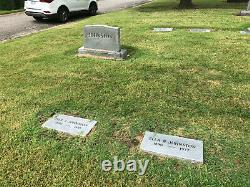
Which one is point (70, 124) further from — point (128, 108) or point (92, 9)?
point (92, 9)

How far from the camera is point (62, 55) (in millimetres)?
7598

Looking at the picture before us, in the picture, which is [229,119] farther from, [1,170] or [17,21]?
[17,21]

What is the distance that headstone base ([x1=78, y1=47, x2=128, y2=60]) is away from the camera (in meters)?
7.02

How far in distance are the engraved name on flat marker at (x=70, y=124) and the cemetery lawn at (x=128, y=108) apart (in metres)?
0.12

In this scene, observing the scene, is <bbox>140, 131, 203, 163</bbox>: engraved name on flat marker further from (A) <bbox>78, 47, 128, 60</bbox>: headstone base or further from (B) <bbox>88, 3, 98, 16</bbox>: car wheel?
(B) <bbox>88, 3, 98, 16</bbox>: car wheel

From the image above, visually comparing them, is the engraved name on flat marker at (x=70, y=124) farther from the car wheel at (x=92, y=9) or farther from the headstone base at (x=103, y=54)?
the car wheel at (x=92, y=9)

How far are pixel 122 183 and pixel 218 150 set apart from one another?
1386mm

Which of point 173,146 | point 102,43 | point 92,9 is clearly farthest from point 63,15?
point 173,146

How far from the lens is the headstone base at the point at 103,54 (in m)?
7.02

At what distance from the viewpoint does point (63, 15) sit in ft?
48.0

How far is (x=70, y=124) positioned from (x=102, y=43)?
3.32 metres

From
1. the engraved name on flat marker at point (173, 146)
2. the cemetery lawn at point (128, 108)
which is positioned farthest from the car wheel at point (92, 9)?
the engraved name on flat marker at point (173, 146)

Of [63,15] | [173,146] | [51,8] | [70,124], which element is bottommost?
[173,146]

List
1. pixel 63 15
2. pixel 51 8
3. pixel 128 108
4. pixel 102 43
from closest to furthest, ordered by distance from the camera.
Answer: pixel 128 108
pixel 102 43
pixel 51 8
pixel 63 15
